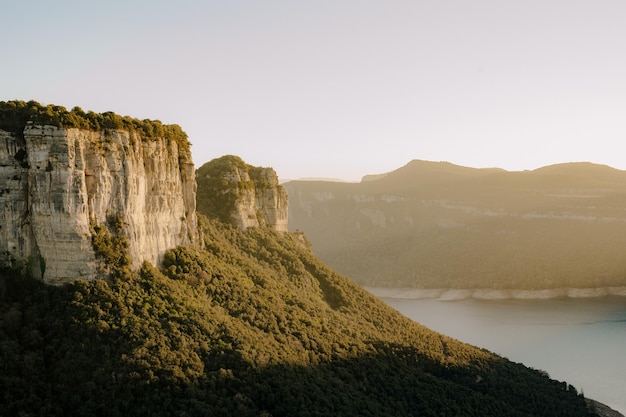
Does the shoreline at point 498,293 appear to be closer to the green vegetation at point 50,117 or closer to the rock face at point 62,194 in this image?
the rock face at point 62,194

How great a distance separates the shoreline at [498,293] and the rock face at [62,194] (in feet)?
255

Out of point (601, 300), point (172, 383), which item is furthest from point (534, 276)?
point (172, 383)

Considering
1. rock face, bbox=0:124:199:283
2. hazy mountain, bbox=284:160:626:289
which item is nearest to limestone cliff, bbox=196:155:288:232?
rock face, bbox=0:124:199:283

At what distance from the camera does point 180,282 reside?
25891mm

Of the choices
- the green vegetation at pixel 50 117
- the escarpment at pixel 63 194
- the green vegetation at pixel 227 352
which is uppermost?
the green vegetation at pixel 50 117

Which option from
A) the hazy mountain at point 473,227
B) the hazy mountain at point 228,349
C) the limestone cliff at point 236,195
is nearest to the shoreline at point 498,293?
the hazy mountain at point 473,227

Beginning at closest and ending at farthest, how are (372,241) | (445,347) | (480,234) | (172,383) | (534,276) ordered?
(172,383) → (445,347) → (534,276) → (480,234) → (372,241)

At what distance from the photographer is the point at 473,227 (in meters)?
117

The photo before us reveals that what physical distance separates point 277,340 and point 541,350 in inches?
1596

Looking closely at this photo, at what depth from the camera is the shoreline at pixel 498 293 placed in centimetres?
8681

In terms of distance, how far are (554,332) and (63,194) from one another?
61888 millimetres

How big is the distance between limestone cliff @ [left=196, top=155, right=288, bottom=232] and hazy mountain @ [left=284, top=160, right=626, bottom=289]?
63621 mm

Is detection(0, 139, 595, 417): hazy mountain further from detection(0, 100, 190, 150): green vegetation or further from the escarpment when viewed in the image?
detection(0, 100, 190, 150): green vegetation

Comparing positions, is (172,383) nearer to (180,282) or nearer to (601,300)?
(180,282)
